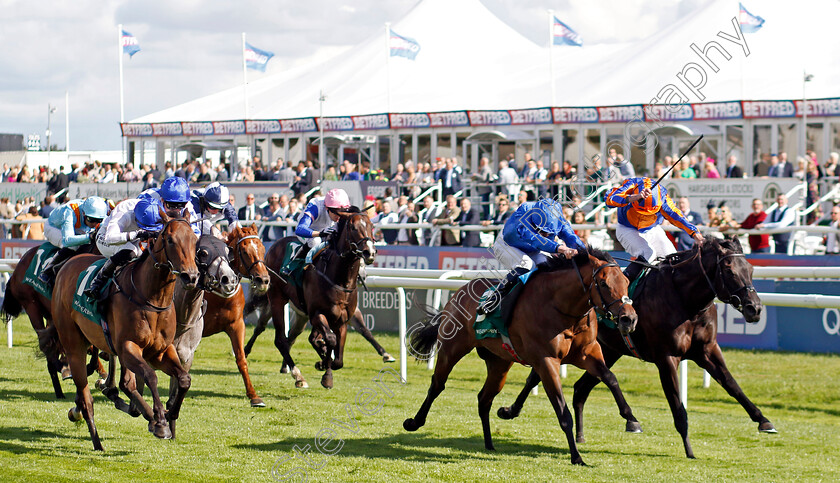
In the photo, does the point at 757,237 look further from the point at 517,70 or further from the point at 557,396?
the point at 517,70

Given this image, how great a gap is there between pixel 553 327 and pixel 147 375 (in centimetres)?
230

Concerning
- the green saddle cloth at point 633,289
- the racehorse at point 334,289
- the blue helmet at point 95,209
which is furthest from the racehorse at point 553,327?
the blue helmet at point 95,209

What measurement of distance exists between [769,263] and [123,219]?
22.1ft

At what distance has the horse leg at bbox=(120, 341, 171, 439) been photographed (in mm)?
5820

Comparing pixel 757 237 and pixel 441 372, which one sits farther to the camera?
pixel 757 237

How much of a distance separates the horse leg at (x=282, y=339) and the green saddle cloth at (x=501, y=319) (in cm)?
293

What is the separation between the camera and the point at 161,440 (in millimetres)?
6438

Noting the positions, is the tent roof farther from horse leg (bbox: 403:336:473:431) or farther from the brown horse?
the brown horse

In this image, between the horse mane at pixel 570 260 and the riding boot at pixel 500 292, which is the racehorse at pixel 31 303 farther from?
the horse mane at pixel 570 260

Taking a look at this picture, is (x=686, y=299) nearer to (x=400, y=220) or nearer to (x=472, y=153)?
(x=400, y=220)

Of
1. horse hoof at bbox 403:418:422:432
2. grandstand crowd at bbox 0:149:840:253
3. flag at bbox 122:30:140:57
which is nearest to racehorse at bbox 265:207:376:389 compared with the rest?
grandstand crowd at bbox 0:149:840:253

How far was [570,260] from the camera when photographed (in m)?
6.18

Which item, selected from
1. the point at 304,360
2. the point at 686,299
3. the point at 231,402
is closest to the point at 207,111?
the point at 304,360

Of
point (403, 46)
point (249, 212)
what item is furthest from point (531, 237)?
point (403, 46)
